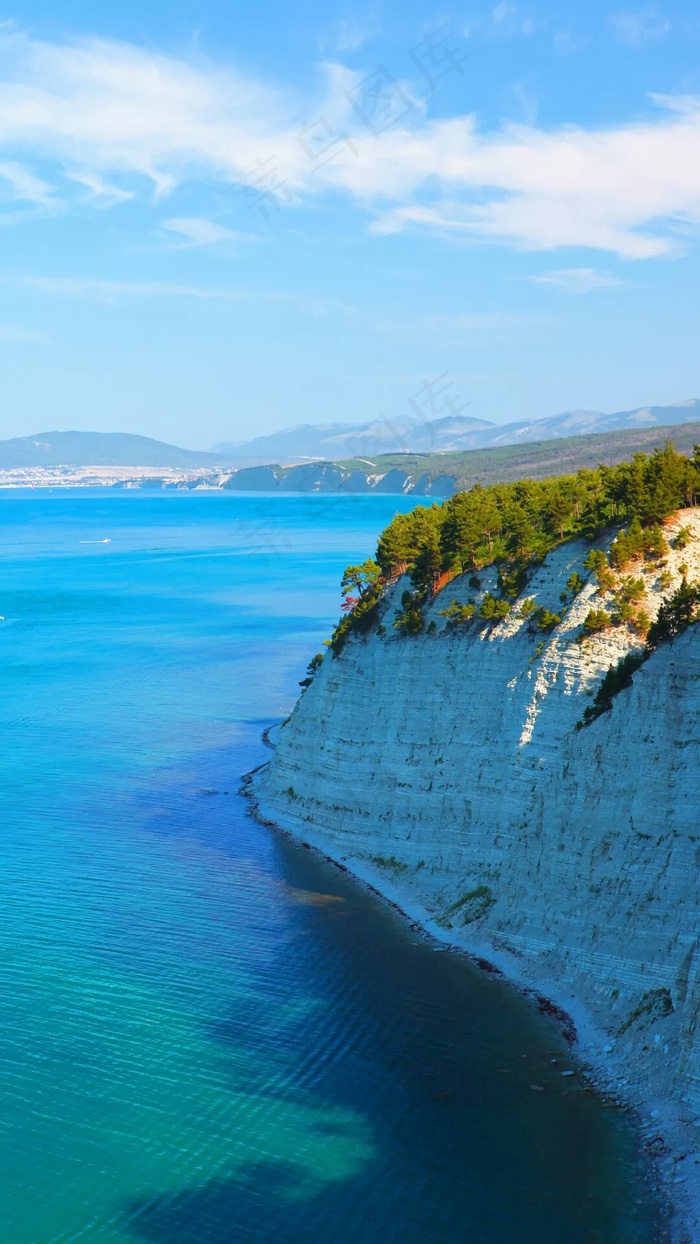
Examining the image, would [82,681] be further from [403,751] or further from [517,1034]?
[517,1034]

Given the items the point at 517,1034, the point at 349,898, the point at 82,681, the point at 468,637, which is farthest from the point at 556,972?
the point at 82,681

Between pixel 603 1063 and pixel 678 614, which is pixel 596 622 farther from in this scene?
pixel 603 1063

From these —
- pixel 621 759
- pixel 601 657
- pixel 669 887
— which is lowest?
pixel 669 887

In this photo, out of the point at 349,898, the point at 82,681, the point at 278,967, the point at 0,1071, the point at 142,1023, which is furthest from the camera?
the point at 82,681

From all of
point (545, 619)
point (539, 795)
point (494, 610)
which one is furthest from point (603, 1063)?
point (494, 610)

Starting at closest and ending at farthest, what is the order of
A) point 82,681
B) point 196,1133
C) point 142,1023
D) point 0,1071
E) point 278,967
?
1. point 196,1133
2. point 0,1071
3. point 142,1023
4. point 278,967
5. point 82,681

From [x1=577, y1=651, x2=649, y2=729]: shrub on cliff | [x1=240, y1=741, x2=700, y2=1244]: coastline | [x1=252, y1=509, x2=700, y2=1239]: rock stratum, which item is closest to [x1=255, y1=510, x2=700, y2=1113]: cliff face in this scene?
[x1=252, y1=509, x2=700, y2=1239]: rock stratum

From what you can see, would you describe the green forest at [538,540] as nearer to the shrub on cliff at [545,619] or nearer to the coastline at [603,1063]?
the shrub on cliff at [545,619]

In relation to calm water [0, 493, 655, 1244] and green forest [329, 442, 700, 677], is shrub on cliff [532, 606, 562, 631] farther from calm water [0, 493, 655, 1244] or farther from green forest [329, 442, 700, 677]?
calm water [0, 493, 655, 1244]
